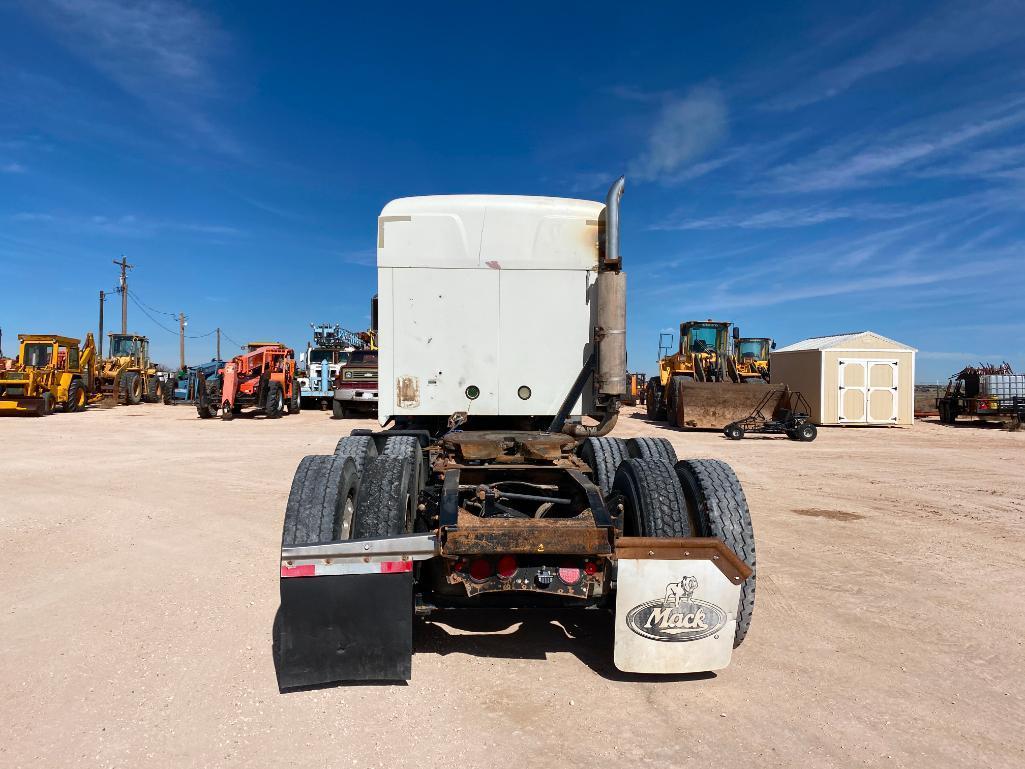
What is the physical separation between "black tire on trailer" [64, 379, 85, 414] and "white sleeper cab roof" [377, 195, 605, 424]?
20.8m

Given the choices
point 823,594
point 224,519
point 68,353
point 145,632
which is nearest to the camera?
point 145,632

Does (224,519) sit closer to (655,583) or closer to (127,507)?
(127,507)

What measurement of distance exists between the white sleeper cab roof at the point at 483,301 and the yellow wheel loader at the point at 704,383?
12.1 m

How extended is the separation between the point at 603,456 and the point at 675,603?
220 centimetres

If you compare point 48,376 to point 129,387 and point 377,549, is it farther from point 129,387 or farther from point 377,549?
point 377,549

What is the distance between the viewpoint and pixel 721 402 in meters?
16.5

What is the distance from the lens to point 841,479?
368 inches

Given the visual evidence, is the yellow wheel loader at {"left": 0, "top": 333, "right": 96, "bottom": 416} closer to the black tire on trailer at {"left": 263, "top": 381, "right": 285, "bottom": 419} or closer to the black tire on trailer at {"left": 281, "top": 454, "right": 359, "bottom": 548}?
the black tire on trailer at {"left": 263, "top": 381, "right": 285, "bottom": 419}

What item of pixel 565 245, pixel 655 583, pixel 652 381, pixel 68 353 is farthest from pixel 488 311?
pixel 68 353

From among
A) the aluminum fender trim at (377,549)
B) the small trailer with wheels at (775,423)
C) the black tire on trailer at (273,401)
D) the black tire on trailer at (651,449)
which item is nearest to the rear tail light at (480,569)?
the aluminum fender trim at (377,549)

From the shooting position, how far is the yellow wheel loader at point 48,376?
18.9 m

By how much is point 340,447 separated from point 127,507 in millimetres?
3649

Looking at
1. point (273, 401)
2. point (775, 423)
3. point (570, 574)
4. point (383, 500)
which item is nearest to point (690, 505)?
point (570, 574)

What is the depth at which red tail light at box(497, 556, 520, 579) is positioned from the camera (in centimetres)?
289
